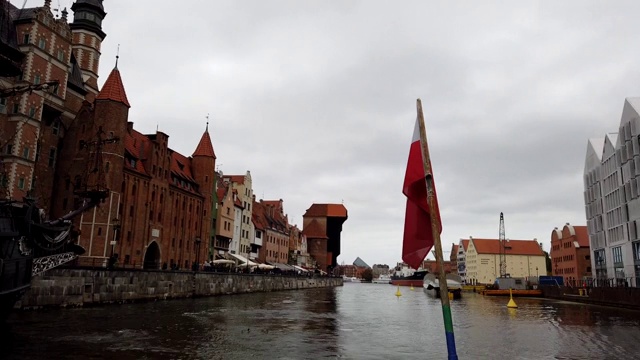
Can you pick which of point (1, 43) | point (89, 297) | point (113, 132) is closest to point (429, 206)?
point (1, 43)

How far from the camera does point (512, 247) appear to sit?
158 m

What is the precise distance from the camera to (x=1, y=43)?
98.3 ft

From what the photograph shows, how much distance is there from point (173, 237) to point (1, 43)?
118 ft

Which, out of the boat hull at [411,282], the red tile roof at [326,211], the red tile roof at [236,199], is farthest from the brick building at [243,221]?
the boat hull at [411,282]

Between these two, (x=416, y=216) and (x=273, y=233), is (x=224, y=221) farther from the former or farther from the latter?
(x=416, y=216)

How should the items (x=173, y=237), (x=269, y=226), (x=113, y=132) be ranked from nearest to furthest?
(x=113, y=132) → (x=173, y=237) → (x=269, y=226)

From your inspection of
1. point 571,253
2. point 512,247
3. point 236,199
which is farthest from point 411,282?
point 236,199

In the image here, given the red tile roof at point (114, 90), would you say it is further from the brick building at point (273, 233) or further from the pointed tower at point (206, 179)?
the brick building at point (273, 233)

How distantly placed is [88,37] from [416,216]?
2868 inches

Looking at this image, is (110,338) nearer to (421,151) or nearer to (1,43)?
(421,151)

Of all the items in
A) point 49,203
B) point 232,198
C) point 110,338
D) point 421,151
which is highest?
point 232,198

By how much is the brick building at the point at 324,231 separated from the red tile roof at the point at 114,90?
107802 millimetres

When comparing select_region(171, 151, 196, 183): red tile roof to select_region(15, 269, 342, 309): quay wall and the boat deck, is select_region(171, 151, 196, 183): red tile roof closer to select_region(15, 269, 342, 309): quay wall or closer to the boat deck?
select_region(15, 269, 342, 309): quay wall

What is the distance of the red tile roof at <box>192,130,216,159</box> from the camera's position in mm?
72938
